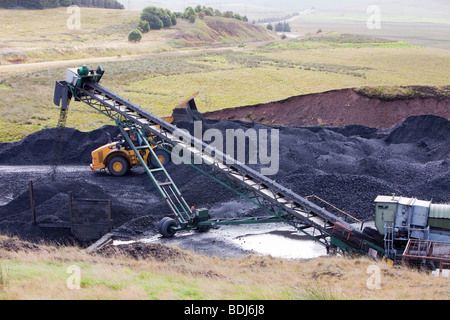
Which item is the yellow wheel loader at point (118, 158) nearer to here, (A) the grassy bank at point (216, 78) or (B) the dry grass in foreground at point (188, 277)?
(B) the dry grass in foreground at point (188, 277)

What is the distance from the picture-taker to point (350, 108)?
39594 mm

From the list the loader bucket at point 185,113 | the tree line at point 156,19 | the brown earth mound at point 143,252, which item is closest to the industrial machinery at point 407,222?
the brown earth mound at point 143,252

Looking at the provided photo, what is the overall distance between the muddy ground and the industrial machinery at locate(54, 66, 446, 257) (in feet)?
2.64

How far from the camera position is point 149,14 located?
92812 mm

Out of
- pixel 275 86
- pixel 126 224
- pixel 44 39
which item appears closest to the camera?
pixel 126 224

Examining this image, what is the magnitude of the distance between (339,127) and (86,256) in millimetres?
26225

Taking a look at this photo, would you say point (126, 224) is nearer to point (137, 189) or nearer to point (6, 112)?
point (137, 189)

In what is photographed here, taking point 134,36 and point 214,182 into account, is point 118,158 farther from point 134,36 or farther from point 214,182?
point 134,36

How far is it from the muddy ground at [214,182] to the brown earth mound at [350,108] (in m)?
6.18

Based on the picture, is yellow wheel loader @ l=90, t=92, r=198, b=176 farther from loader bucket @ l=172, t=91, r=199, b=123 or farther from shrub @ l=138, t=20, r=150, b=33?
shrub @ l=138, t=20, r=150, b=33

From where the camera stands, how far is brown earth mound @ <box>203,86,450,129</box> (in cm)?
3866

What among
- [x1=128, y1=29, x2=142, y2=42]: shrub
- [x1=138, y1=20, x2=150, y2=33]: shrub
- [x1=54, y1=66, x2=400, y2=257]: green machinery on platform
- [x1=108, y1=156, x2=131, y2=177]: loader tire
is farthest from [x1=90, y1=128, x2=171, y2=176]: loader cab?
[x1=138, y1=20, x2=150, y2=33]: shrub
